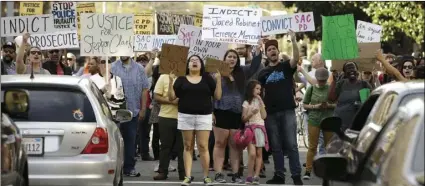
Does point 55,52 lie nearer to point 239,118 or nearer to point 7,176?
point 239,118

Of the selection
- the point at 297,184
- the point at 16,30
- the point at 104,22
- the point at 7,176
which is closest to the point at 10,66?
the point at 104,22

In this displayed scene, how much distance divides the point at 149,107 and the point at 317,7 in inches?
980

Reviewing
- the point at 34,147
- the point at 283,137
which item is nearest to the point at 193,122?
the point at 283,137

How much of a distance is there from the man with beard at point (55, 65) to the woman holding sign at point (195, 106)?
12.7ft

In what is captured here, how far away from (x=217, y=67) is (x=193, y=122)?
4.04ft

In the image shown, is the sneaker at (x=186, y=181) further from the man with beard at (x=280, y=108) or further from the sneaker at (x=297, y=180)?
the sneaker at (x=297, y=180)

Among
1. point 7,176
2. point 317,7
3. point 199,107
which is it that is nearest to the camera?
point 7,176

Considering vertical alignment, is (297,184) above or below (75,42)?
below

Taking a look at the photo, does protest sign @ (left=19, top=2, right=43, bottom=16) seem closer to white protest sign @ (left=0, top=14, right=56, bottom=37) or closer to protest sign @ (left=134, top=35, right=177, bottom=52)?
protest sign @ (left=134, top=35, right=177, bottom=52)

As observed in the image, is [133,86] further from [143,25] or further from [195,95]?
[143,25]

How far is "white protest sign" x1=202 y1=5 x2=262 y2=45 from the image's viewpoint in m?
20.2

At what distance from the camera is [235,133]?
16.3 metres

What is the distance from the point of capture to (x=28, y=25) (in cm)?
2083

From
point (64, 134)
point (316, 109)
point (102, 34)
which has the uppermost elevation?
point (102, 34)
